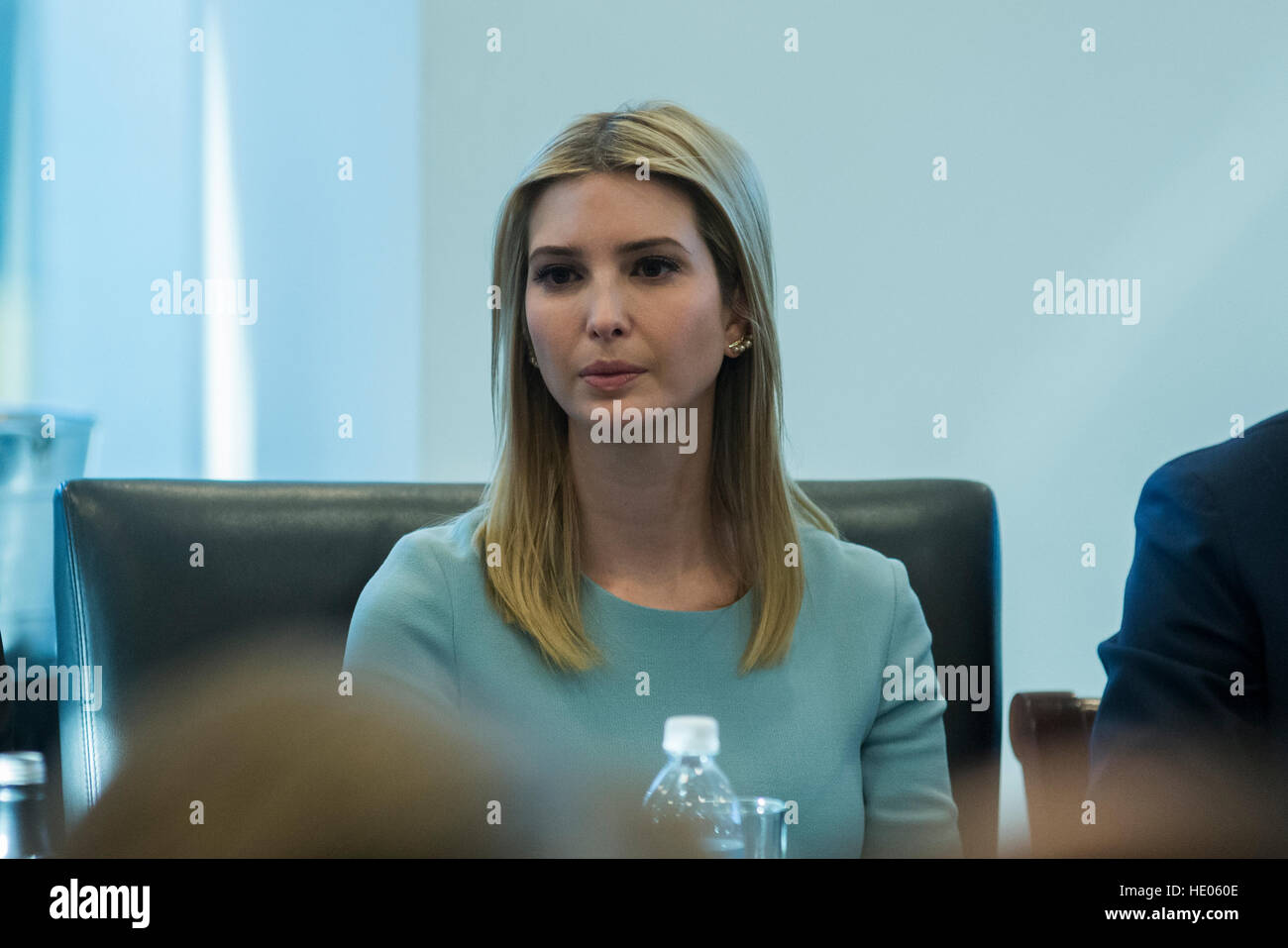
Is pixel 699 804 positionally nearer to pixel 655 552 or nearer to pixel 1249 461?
pixel 655 552

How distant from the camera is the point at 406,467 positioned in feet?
4.56

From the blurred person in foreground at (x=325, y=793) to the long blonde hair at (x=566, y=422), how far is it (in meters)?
0.31

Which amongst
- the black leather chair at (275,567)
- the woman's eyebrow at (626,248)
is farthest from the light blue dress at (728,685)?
the woman's eyebrow at (626,248)

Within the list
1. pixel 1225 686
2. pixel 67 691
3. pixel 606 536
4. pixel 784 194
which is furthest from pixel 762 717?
pixel 67 691

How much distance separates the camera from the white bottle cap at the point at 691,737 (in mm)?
602

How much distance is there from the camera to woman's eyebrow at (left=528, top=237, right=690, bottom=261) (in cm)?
72

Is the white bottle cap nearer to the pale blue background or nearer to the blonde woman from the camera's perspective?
the blonde woman

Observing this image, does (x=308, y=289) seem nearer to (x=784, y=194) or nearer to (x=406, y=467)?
(x=406, y=467)

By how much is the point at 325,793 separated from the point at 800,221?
788 mm

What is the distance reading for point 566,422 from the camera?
0.88 m

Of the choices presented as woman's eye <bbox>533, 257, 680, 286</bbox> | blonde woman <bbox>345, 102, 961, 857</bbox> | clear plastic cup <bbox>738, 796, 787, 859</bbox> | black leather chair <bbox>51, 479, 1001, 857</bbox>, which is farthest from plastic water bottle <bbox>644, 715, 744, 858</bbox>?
black leather chair <bbox>51, 479, 1001, 857</bbox>

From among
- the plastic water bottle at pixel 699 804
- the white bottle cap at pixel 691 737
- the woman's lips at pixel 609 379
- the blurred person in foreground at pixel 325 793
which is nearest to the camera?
the blurred person in foreground at pixel 325 793

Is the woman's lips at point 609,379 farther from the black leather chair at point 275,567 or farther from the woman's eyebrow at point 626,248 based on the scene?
the black leather chair at point 275,567

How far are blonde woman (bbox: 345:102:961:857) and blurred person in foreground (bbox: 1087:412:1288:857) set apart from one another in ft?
0.43
